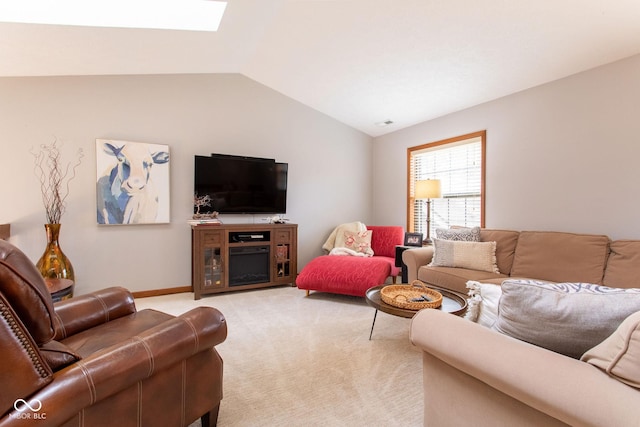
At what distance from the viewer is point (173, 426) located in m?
1.22

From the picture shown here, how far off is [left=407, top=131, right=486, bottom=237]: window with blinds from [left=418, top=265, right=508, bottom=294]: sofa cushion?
0.97 metres

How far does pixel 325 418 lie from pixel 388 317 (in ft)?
5.11

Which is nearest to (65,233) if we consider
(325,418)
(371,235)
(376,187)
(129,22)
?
(129,22)

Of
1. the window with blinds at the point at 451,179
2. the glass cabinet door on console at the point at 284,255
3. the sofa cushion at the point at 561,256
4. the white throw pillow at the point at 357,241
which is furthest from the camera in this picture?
the white throw pillow at the point at 357,241

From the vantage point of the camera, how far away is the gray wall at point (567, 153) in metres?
2.54

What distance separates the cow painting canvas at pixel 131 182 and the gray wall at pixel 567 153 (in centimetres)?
382

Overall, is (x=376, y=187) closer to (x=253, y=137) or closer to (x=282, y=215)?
(x=282, y=215)

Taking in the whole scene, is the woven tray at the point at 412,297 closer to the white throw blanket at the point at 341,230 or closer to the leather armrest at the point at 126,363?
the leather armrest at the point at 126,363

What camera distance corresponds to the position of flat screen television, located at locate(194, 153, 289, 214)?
12.5ft

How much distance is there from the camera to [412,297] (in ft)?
7.20

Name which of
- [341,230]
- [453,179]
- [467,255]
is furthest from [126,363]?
[453,179]

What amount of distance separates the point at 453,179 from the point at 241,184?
9.43 ft

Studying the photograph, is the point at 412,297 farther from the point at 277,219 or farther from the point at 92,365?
the point at 277,219

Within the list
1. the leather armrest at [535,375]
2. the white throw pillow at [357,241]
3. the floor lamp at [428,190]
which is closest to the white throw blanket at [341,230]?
the white throw pillow at [357,241]
